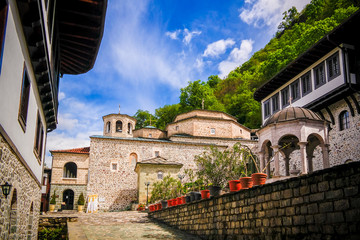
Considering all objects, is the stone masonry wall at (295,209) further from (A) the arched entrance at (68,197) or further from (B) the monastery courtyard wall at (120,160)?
(A) the arched entrance at (68,197)

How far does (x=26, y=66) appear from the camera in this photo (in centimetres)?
751

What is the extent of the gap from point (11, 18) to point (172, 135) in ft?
100

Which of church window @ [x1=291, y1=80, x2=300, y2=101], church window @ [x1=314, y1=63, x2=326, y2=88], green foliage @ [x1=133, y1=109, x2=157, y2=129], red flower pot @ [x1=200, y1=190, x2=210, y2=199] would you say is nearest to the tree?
green foliage @ [x1=133, y1=109, x2=157, y2=129]

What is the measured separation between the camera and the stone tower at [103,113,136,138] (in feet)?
121

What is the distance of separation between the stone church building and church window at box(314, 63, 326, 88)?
14.5 metres

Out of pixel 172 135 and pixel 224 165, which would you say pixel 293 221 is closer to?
pixel 224 165

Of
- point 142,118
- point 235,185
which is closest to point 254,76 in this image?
point 142,118

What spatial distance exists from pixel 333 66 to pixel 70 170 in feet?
95.4

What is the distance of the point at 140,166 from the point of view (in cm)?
2828

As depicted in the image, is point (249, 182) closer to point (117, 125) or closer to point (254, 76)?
point (117, 125)

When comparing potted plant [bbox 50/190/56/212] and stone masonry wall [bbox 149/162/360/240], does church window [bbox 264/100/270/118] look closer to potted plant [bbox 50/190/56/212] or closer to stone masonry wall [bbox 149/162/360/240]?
stone masonry wall [bbox 149/162/360/240]

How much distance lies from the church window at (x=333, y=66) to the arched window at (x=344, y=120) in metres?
1.98

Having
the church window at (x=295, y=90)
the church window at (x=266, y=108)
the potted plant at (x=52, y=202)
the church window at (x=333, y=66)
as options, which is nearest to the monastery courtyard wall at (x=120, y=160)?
the potted plant at (x=52, y=202)

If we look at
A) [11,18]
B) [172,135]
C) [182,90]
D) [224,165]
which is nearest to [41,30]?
[11,18]
